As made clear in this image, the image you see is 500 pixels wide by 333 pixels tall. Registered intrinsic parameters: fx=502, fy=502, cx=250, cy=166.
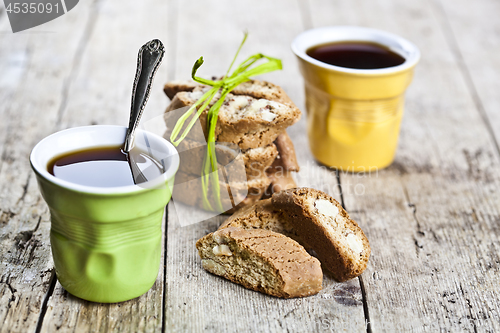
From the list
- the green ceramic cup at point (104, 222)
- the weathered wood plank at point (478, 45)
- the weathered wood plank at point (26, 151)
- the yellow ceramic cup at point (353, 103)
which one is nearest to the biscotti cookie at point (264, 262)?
the green ceramic cup at point (104, 222)

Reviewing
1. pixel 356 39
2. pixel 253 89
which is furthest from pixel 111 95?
pixel 356 39

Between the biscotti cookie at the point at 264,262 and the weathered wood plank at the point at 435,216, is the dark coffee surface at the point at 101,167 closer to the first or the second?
the biscotti cookie at the point at 264,262

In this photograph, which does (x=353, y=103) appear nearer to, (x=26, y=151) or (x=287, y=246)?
(x=287, y=246)

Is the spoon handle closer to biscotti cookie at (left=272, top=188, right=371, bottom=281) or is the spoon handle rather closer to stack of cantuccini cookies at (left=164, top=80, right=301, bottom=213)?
stack of cantuccini cookies at (left=164, top=80, right=301, bottom=213)

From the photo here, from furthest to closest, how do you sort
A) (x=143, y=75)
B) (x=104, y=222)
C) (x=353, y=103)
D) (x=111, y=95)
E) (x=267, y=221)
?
(x=111, y=95) < (x=353, y=103) < (x=267, y=221) < (x=143, y=75) < (x=104, y=222)

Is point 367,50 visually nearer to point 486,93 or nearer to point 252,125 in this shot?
point 252,125

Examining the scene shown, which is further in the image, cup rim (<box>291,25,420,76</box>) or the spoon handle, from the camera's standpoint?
cup rim (<box>291,25,420,76</box>)

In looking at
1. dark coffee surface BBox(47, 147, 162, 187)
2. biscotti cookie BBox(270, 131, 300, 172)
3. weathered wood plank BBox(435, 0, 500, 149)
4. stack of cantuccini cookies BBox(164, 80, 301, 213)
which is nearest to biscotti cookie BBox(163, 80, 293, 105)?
stack of cantuccini cookies BBox(164, 80, 301, 213)
